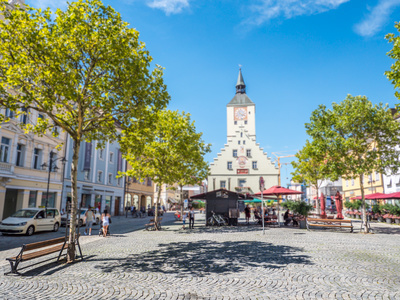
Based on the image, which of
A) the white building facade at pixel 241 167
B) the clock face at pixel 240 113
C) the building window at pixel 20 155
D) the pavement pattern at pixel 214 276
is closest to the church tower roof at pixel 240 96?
the clock face at pixel 240 113

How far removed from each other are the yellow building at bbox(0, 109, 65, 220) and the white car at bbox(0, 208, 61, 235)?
8.01ft

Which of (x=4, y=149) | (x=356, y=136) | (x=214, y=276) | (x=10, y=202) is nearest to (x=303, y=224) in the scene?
(x=356, y=136)

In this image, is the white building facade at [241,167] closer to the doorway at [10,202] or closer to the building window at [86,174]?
the building window at [86,174]

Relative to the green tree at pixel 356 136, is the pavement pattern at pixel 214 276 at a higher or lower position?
lower

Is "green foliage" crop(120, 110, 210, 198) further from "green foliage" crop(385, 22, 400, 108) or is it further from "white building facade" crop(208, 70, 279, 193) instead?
"white building facade" crop(208, 70, 279, 193)

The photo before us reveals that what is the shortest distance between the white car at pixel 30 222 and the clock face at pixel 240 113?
204 ft

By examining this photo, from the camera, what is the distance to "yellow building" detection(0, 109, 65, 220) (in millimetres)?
23125

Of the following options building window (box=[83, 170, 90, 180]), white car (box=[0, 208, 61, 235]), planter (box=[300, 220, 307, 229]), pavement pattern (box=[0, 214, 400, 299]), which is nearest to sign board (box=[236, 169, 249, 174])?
building window (box=[83, 170, 90, 180])

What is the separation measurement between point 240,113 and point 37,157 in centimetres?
5791

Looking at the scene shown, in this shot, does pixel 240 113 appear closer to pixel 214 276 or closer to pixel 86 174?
pixel 86 174

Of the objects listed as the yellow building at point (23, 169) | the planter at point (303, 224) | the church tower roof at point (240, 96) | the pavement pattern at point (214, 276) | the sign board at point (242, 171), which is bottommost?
the pavement pattern at point (214, 276)

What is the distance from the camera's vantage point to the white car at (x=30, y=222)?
16.5m

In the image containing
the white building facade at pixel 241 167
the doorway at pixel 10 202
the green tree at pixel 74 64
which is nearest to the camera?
the green tree at pixel 74 64

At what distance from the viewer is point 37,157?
2744 cm
